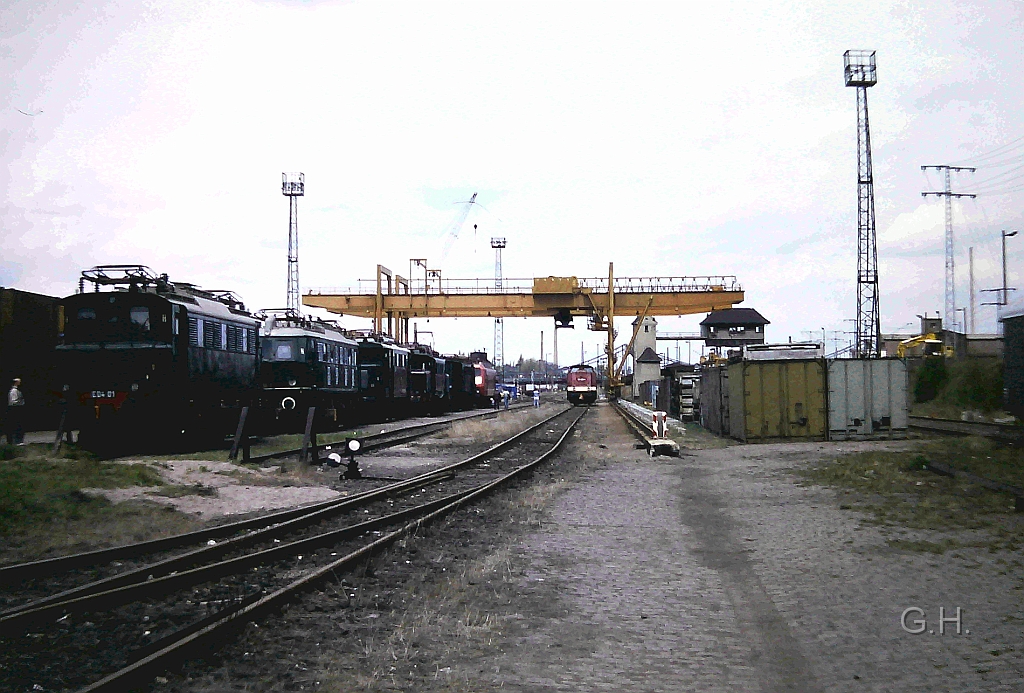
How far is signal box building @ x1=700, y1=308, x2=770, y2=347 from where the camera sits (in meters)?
86.1

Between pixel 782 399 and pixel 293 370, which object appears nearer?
pixel 782 399

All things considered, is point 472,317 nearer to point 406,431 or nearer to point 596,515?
point 406,431

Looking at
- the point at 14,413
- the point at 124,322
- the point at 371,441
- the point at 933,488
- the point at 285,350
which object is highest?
the point at 124,322

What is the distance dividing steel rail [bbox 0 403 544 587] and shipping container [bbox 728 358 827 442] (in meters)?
15.0

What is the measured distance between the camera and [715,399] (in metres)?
28.3

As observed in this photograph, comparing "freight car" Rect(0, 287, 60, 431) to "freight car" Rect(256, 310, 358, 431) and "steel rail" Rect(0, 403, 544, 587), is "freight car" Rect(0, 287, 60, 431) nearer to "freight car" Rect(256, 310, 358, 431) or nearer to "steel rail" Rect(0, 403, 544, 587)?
"freight car" Rect(256, 310, 358, 431)

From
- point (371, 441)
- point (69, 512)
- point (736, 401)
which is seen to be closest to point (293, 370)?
point (371, 441)

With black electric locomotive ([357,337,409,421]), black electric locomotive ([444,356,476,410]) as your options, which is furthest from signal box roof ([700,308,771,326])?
black electric locomotive ([357,337,409,421])

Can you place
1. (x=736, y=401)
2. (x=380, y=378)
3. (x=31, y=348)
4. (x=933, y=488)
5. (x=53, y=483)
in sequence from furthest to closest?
(x=380, y=378) < (x=31, y=348) < (x=736, y=401) < (x=933, y=488) < (x=53, y=483)

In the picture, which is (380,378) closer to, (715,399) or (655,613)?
(715,399)

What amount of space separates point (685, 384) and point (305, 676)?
34336 mm

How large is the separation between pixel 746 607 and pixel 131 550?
593 cm

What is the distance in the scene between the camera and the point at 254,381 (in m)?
23.6

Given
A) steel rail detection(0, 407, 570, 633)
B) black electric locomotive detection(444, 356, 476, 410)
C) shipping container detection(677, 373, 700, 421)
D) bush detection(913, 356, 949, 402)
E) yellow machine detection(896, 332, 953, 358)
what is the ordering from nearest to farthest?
steel rail detection(0, 407, 570, 633), shipping container detection(677, 373, 700, 421), bush detection(913, 356, 949, 402), black electric locomotive detection(444, 356, 476, 410), yellow machine detection(896, 332, 953, 358)
